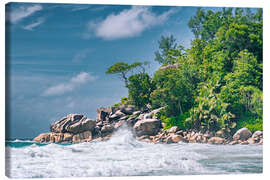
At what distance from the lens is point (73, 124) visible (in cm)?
646

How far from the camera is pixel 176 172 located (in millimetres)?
5844

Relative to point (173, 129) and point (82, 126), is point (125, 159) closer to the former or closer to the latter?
point (82, 126)

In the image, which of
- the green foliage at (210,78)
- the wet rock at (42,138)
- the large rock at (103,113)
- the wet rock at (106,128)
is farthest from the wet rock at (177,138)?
the wet rock at (42,138)

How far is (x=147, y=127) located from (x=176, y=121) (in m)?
0.63

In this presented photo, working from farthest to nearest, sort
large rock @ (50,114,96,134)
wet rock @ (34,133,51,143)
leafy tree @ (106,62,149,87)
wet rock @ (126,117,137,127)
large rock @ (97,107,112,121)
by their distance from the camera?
1. wet rock @ (126,117,137,127)
2. large rock @ (97,107,112,121)
3. leafy tree @ (106,62,149,87)
4. large rock @ (50,114,96,134)
5. wet rock @ (34,133,51,143)

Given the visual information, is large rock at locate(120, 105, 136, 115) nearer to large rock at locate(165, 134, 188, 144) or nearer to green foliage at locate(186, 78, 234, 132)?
large rock at locate(165, 134, 188, 144)

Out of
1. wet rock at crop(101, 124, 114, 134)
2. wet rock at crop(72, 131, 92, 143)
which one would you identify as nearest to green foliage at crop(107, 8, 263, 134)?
wet rock at crop(101, 124, 114, 134)

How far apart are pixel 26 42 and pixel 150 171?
2.98 meters

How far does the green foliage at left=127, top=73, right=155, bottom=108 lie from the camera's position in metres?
6.86

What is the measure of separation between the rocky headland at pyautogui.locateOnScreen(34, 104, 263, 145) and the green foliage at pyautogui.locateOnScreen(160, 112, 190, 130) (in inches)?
3.3

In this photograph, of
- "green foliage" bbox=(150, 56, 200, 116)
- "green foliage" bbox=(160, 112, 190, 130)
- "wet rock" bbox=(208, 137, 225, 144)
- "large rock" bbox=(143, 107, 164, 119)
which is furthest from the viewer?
"green foliage" bbox=(150, 56, 200, 116)

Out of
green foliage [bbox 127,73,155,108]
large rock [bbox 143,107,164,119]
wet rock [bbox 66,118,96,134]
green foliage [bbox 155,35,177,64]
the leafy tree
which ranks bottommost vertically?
wet rock [bbox 66,118,96,134]

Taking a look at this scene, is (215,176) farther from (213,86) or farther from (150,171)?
(213,86)

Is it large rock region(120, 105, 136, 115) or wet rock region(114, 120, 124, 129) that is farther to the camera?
large rock region(120, 105, 136, 115)
